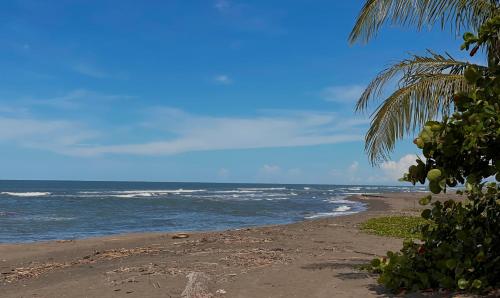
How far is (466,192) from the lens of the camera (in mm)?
4738

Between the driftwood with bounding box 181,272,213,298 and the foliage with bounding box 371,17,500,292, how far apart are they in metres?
2.16

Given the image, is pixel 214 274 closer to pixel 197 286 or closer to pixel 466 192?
pixel 197 286

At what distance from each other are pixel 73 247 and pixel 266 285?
36.0 ft

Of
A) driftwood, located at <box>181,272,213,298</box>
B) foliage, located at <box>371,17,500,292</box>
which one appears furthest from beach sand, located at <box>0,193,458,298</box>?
foliage, located at <box>371,17,500,292</box>

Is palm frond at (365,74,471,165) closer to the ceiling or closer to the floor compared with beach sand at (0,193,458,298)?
closer to the ceiling

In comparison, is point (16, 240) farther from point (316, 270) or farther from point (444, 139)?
point (444, 139)

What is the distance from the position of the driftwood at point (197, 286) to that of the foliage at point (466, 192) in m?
2.16

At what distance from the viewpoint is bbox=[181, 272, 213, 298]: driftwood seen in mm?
6243

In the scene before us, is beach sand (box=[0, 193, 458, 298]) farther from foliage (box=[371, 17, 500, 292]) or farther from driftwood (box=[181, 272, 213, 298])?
foliage (box=[371, 17, 500, 292])

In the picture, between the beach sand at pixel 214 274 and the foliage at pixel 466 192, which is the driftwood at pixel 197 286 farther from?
the foliage at pixel 466 192

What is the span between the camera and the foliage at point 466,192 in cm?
389

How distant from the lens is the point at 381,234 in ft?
47.6

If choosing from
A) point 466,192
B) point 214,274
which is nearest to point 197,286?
point 214,274

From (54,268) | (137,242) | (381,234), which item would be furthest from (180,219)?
(54,268)
